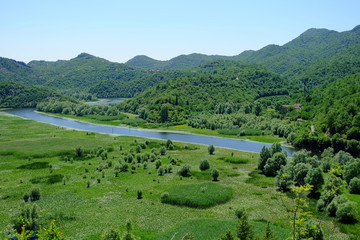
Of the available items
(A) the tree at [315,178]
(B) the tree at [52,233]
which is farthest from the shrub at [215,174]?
(B) the tree at [52,233]

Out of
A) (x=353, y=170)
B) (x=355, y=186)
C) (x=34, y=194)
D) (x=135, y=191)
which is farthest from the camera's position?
(x=135, y=191)

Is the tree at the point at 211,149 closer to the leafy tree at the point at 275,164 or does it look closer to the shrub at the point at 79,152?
the leafy tree at the point at 275,164

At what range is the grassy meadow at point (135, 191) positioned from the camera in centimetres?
5603

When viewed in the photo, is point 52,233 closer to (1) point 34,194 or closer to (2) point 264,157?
(1) point 34,194

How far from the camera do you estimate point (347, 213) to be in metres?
56.5

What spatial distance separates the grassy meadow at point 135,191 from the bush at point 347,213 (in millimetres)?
3382

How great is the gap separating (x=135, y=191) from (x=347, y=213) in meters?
50.3

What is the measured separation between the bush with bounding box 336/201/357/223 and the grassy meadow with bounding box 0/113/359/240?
3.38 m

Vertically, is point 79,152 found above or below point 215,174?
below

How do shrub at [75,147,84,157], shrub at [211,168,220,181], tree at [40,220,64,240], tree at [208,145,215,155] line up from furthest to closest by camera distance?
tree at [208,145,215,155], shrub at [75,147,84,157], shrub at [211,168,220,181], tree at [40,220,64,240]

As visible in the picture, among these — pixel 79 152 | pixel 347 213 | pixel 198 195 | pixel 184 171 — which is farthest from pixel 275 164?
pixel 79 152

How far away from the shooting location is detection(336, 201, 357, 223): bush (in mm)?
56562

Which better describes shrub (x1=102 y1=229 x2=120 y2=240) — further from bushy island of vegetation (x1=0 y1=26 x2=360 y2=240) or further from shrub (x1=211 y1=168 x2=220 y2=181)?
shrub (x1=211 y1=168 x2=220 y2=181)

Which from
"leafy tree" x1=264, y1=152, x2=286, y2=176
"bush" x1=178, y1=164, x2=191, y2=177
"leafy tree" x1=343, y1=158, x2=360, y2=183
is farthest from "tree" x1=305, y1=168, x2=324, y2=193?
"bush" x1=178, y1=164, x2=191, y2=177
